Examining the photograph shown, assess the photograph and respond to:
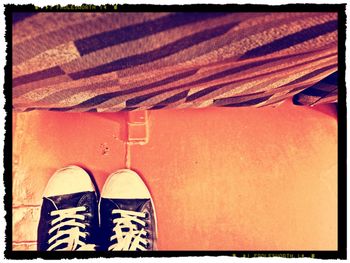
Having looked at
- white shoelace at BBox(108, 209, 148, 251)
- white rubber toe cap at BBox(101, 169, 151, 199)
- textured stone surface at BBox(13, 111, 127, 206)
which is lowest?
white shoelace at BBox(108, 209, 148, 251)

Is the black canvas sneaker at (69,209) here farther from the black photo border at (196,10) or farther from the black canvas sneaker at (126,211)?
the black photo border at (196,10)

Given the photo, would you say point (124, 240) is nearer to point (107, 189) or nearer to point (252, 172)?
point (107, 189)

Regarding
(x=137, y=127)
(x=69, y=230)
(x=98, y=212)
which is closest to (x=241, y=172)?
(x=137, y=127)

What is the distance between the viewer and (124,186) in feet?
3.41

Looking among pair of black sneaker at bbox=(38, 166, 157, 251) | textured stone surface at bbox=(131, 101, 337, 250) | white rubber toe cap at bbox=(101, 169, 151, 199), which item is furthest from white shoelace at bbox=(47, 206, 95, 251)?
textured stone surface at bbox=(131, 101, 337, 250)

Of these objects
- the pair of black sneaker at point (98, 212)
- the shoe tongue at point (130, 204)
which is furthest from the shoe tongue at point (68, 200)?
the shoe tongue at point (130, 204)

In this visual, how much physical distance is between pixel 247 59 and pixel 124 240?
75cm

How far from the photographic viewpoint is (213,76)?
0.66m

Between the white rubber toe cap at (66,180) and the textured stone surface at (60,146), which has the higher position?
the textured stone surface at (60,146)

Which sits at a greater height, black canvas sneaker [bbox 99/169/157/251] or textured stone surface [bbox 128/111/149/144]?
textured stone surface [bbox 128/111/149/144]

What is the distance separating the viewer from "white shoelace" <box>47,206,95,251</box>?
3.23ft

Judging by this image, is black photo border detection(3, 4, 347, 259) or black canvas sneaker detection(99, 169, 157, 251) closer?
black photo border detection(3, 4, 347, 259)

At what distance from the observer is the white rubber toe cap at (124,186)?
3.40 ft

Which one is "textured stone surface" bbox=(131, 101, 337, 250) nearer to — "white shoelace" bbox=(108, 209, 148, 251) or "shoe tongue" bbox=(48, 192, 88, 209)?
"white shoelace" bbox=(108, 209, 148, 251)
